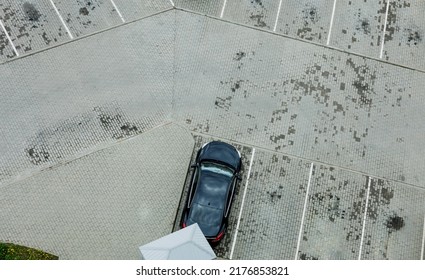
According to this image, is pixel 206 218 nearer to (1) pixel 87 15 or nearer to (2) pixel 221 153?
(2) pixel 221 153

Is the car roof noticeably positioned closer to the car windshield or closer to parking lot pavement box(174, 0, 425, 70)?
the car windshield

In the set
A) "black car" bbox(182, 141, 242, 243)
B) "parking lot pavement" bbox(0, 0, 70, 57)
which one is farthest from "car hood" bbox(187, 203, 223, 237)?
"parking lot pavement" bbox(0, 0, 70, 57)

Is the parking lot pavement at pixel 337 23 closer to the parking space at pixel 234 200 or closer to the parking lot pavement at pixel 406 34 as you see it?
the parking lot pavement at pixel 406 34

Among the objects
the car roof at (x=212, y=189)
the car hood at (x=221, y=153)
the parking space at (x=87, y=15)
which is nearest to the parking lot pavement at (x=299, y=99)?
the car hood at (x=221, y=153)

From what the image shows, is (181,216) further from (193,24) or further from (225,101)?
(193,24)

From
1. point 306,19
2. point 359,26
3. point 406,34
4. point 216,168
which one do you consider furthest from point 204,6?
point 406,34
